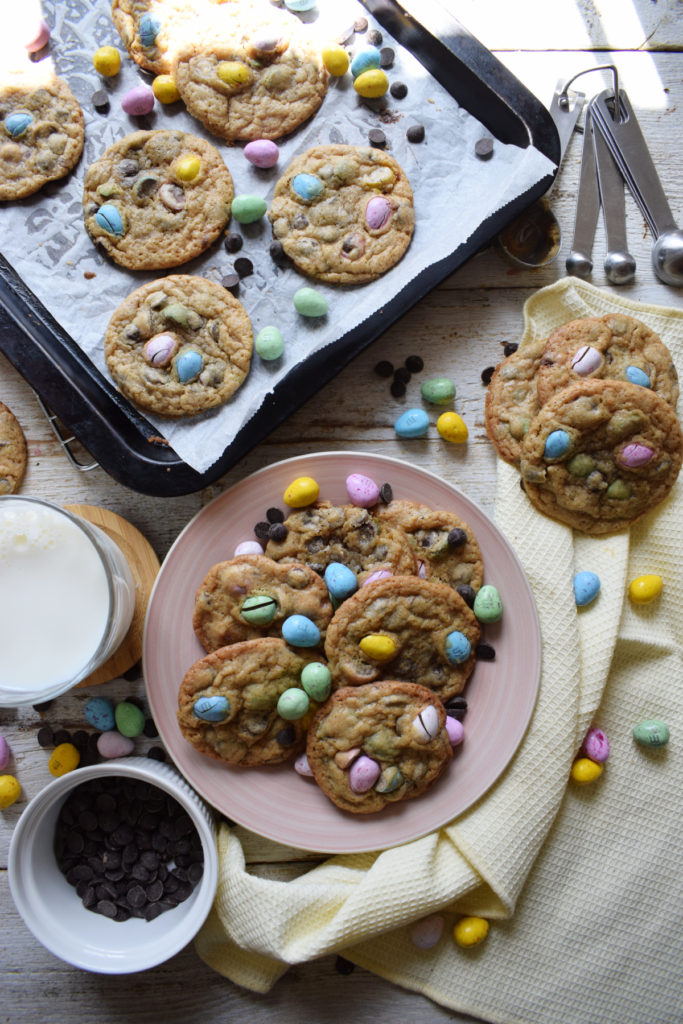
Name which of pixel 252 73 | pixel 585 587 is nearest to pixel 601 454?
pixel 585 587

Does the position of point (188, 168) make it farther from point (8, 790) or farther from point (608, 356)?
point (8, 790)

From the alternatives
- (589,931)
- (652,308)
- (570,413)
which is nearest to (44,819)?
(589,931)

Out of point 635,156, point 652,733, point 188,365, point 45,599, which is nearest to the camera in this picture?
point 45,599

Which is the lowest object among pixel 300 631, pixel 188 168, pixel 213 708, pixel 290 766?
pixel 290 766

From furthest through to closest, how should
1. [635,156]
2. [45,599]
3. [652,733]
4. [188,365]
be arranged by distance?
1. [635,156]
2. [652,733]
3. [188,365]
4. [45,599]

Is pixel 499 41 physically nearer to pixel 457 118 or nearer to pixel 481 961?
pixel 457 118

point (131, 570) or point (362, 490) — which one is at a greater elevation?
point (362, 490)

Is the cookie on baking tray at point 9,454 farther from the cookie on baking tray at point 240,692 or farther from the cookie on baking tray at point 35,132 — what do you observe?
the cookie on baking tray at point 240,692

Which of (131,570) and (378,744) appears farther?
(131,570)
